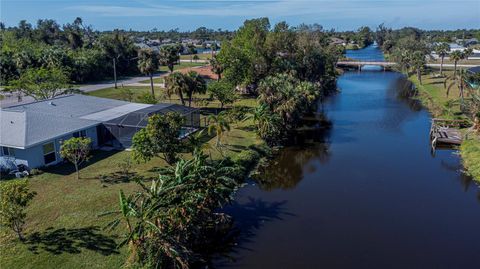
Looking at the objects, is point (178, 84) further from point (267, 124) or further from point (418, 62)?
point (418, 62)

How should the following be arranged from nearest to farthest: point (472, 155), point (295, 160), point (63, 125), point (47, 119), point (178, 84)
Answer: point (472, 155), point (63, 125), point (47, 119), point (295, 160), point (178, 84)

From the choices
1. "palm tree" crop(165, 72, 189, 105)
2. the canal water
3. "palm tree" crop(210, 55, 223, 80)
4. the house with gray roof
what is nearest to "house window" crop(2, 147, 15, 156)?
the house with gray roof

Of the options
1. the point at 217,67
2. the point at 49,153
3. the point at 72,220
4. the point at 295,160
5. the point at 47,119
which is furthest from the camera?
the point at 217,67

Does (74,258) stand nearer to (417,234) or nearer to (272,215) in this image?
(272,215)

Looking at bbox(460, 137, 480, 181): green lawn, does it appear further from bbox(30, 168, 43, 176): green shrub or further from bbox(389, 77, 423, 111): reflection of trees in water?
bbox(30, 168, 43, 176): green shrub

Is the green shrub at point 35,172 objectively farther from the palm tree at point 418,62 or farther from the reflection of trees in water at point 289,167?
the palm tree at point 418,62

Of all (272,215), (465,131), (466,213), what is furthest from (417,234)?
(465,131)

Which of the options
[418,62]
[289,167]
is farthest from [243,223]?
[418,62]
